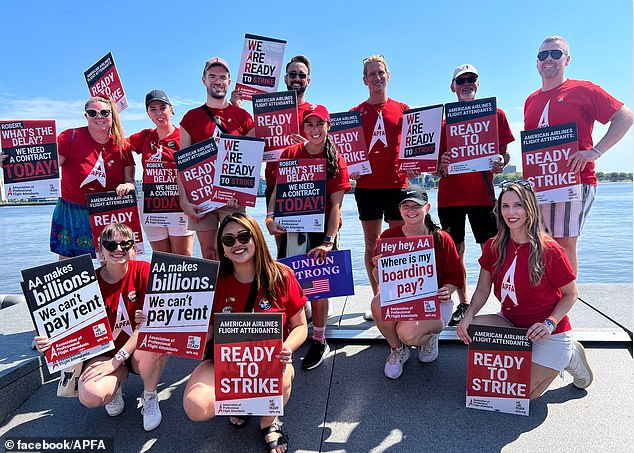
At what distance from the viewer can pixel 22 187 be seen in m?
3.33

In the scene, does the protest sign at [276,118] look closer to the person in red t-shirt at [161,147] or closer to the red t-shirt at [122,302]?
the person in red t-shirt at [161,147]

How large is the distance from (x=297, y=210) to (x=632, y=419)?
2.47 metres

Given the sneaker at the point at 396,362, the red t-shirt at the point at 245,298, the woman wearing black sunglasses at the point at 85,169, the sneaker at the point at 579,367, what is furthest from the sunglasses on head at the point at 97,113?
the sneaker at the point at 579,367

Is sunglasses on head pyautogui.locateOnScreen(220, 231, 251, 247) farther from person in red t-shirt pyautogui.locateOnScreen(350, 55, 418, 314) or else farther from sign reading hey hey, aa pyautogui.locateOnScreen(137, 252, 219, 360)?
person in red t-shirt pyautogui.locateOnScreen(350, 55, 418, 314)

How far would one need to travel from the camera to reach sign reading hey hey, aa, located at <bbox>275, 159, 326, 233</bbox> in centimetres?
315

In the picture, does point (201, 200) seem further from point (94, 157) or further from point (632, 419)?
point (632, 419)

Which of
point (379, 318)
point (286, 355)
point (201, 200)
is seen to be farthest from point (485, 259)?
point (201, 200)

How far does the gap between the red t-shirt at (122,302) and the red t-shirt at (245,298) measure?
1.69ft

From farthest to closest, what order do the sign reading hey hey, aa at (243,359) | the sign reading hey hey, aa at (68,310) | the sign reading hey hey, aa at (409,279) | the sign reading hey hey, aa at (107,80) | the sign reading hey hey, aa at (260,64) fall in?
1. the sign reading hey hey, aa at (107,80)
2. the sign reading hey hey, aa at (260,64)
3. the sign reading hey hey, aa at (409,279)
4. the sign reading hey hey, aa at (68,310)
5. the sign reading hey hey, aa at (243,359)

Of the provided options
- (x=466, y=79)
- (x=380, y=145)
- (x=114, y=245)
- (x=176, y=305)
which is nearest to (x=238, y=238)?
(x=176, y=305)

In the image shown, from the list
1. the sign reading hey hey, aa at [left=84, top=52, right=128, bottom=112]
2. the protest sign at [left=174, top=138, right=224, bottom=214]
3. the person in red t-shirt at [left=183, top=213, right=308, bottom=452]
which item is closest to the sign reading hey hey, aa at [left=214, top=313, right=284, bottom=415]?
the person in red t-shirt at [left=183, top=213, right=308, bottom=452]

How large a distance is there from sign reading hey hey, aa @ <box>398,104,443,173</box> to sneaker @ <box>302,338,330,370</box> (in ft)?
5.25

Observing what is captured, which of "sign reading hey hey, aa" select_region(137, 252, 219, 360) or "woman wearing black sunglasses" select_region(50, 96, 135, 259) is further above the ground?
"woman wearing black sunglasses" select_region(50, 96, 135, 259)

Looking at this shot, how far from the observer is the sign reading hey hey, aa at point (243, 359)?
2.21m
